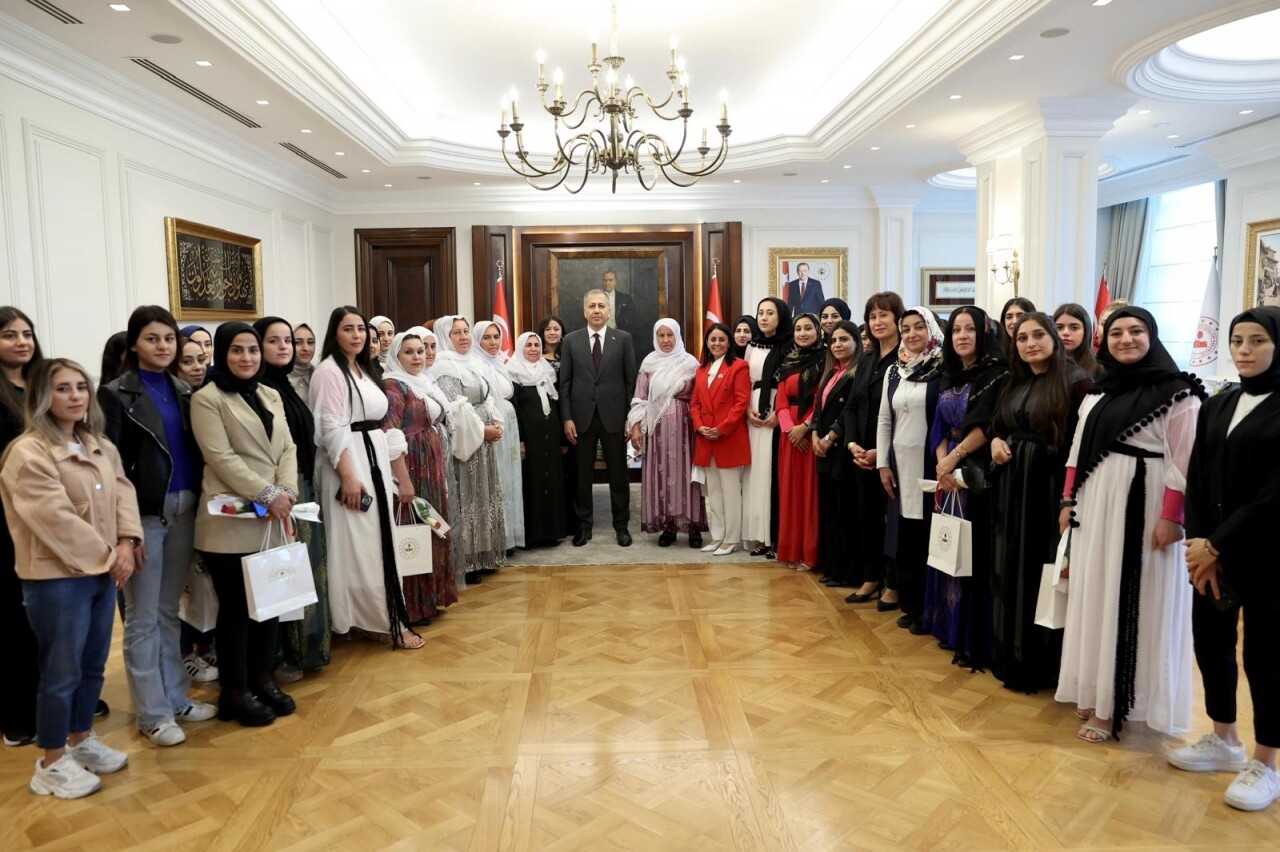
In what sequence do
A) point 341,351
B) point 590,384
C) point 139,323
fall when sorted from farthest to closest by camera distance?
1. point 590,384
2. point 341,351
3. point 139,323

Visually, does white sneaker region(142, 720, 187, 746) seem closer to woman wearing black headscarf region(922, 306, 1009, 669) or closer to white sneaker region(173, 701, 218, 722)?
white sneaker region(173, 701, 218, 722)

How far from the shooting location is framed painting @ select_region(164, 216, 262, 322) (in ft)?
18.6

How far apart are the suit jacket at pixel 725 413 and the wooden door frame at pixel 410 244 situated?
442cm

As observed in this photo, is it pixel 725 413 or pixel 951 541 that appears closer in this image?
pixel 951 541

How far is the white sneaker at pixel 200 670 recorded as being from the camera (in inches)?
141

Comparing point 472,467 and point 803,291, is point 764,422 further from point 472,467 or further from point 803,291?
point 803,291

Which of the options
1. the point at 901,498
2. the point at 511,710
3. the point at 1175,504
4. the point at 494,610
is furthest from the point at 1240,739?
the point at 494,610

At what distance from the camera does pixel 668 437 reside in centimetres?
582

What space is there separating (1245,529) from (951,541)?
1297mm

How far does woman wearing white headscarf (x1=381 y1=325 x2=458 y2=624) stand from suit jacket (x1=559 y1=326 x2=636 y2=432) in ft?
5.11

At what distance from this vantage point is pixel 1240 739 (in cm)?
287

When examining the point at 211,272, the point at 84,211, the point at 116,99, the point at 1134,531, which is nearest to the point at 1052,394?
the point at 1134,531

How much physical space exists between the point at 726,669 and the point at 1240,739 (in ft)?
6.25

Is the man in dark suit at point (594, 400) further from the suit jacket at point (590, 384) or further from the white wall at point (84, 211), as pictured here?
the white wall at point (84, 211)
